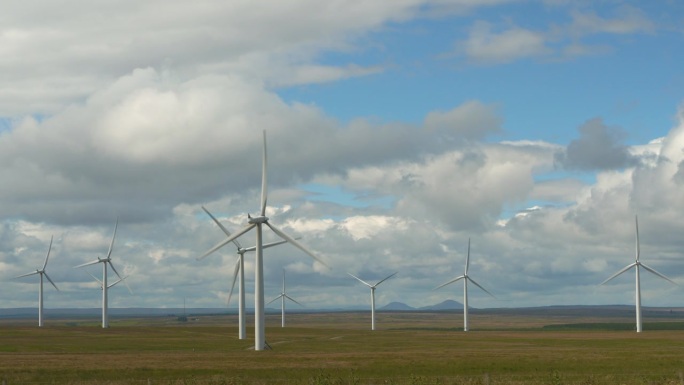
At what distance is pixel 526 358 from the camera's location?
263ft

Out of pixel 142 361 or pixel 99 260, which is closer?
pixel 142 361

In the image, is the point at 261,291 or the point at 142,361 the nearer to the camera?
the point at 142,361

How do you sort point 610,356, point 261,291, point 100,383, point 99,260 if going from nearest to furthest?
point 100,383, point 610,356, point 261,291, point 99,260

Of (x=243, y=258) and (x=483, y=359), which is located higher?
(x=243, y=258)

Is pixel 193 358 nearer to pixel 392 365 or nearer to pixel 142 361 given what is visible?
pixel 142 361

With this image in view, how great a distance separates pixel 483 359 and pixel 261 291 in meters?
34.0

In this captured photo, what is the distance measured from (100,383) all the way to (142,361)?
23.2m

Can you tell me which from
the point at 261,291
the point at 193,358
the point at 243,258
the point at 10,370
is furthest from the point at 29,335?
the point at 10,370

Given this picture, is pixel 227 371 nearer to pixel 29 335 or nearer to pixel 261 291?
pixel 261 291

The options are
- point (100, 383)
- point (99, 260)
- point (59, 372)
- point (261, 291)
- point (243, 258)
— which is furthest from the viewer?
point (99, 260)

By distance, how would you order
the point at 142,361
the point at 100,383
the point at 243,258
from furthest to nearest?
the point at 243,258
the point at 142,361
the point at 100,383

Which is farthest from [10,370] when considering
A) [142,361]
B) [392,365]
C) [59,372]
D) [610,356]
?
[610,356]

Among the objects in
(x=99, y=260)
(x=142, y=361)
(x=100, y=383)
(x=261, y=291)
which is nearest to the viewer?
(x=100, y=383)

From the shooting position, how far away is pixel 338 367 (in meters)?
70.9
